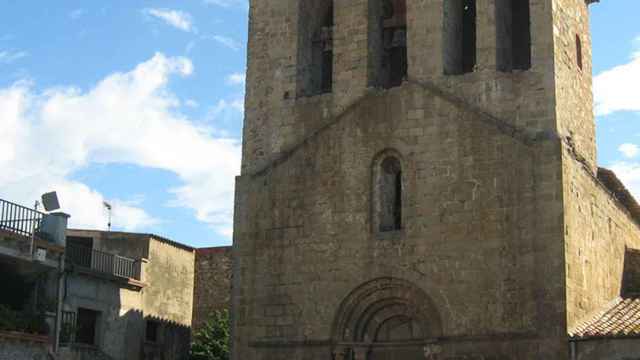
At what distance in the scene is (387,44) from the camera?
24469 mm

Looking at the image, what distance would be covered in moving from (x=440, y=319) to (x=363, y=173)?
373 cm

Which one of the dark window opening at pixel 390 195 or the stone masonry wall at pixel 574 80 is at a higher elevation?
the stone masonry wall at pixel 574 80

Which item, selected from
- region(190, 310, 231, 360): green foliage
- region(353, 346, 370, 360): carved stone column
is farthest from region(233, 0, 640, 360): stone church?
region(190, 310, 231, 360): green foliage

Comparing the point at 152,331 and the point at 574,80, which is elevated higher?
the point at 574,80

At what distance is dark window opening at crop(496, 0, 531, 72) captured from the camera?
22953 mm

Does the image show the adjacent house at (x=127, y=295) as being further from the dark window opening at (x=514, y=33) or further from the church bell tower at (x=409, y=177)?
the dark window opening at (x=514, y=33)

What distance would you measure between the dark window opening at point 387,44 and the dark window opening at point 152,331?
10536 mm

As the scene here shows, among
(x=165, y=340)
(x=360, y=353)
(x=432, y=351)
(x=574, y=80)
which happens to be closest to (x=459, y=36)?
(x=574, y=80)

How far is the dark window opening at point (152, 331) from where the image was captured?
29.6 meters

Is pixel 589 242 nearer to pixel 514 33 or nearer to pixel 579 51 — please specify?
pixel 579 51

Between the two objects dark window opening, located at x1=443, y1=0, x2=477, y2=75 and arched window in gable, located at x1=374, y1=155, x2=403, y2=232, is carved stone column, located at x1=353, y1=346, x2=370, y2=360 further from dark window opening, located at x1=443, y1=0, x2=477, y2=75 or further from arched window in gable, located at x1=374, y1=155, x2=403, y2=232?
dark window opening, located at x1=443, y1=0, x2=477, y2=75

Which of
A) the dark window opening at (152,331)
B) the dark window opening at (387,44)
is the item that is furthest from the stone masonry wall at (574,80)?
the dark window opening at (152,331)

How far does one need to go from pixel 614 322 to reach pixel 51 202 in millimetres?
13619

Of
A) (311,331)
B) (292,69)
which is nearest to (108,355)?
(311,331)
